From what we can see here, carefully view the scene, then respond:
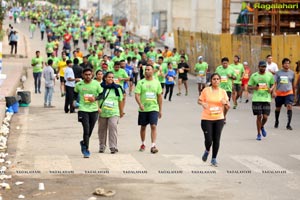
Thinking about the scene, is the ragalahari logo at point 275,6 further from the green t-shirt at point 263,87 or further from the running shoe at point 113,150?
the running shoe at point 113,150

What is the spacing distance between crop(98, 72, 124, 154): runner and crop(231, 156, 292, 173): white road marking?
7.29 feet

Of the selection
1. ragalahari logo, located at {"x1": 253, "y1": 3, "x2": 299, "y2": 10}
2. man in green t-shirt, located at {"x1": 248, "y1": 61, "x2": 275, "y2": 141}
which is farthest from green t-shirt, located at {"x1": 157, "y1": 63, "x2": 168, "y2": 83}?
man in green t-shirt, located at {"x1": 248, "y1": 61, "x2": 275, "y2": 141}

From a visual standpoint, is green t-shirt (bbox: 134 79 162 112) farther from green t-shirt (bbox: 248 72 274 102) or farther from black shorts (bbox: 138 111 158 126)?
green t-shirt (bbox: 248 72 274 102)

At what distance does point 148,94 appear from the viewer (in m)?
17.6

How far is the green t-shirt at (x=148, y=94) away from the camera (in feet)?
57.8

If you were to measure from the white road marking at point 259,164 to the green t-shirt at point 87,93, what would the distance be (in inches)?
106

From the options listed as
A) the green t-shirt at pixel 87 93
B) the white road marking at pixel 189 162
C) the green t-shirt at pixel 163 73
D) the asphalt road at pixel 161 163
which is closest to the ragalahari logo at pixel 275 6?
the green t-shirt at pixel 163 73

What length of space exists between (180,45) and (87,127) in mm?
36347

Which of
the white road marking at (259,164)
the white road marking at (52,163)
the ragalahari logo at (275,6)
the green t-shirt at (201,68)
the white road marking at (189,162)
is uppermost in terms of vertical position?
the ragalahari logo at (275,6)

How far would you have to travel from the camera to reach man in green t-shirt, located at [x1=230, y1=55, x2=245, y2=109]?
27948 mm

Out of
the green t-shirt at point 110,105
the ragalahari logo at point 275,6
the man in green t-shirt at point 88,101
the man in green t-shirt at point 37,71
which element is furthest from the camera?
the ragalahari logo at point 275,6

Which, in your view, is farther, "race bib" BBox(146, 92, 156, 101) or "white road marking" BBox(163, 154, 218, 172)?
"race bib" BBox(146, 92, 156, 101)

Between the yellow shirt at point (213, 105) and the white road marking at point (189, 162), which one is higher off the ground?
the yellow shirt at point (213, 105)

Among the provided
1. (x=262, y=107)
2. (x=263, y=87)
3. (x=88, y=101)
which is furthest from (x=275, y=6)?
(x=88, y=101)
